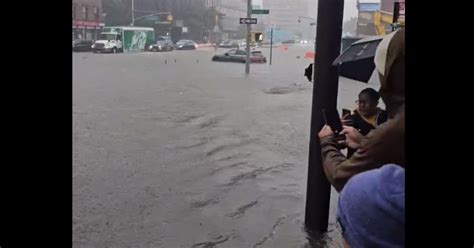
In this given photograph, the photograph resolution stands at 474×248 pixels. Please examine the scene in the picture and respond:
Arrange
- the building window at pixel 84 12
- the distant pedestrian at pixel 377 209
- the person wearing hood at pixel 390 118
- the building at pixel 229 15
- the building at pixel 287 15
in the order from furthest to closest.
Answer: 1. the building at pixel 229 15
2. the building at pixel 287 15
3. the building window at pixel 84 12
4. the person wearing hood at pixel 390 118
5. the distant pedestrian at pixel 377 209

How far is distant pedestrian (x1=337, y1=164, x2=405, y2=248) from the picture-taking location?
1341 mm

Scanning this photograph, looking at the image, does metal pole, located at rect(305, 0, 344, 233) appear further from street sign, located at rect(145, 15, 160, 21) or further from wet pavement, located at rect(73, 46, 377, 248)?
street sign, located at rect(145, 15, 160, 21)

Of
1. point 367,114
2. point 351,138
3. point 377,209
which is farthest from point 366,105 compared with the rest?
point 377,209

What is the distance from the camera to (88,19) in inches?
2311

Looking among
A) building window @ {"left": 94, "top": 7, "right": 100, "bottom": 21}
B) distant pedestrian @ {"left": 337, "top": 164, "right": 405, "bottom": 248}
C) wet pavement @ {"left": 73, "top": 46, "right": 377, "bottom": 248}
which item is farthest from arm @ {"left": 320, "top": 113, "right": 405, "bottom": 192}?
building window @ {"left": 94, "top": 7, "right": 100, "bottom": 21}

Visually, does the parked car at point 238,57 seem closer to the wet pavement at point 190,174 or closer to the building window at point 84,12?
the building window at point 84,12

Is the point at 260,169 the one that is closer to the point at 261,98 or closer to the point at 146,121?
the point at 146,121

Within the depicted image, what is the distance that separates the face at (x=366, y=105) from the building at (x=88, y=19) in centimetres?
5432

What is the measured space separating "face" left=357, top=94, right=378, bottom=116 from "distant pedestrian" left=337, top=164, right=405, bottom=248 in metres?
2.78

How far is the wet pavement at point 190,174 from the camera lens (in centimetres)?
504

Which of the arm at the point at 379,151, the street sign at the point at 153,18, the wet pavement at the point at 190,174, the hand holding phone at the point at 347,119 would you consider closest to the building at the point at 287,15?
the street sign at the point at 153,18
